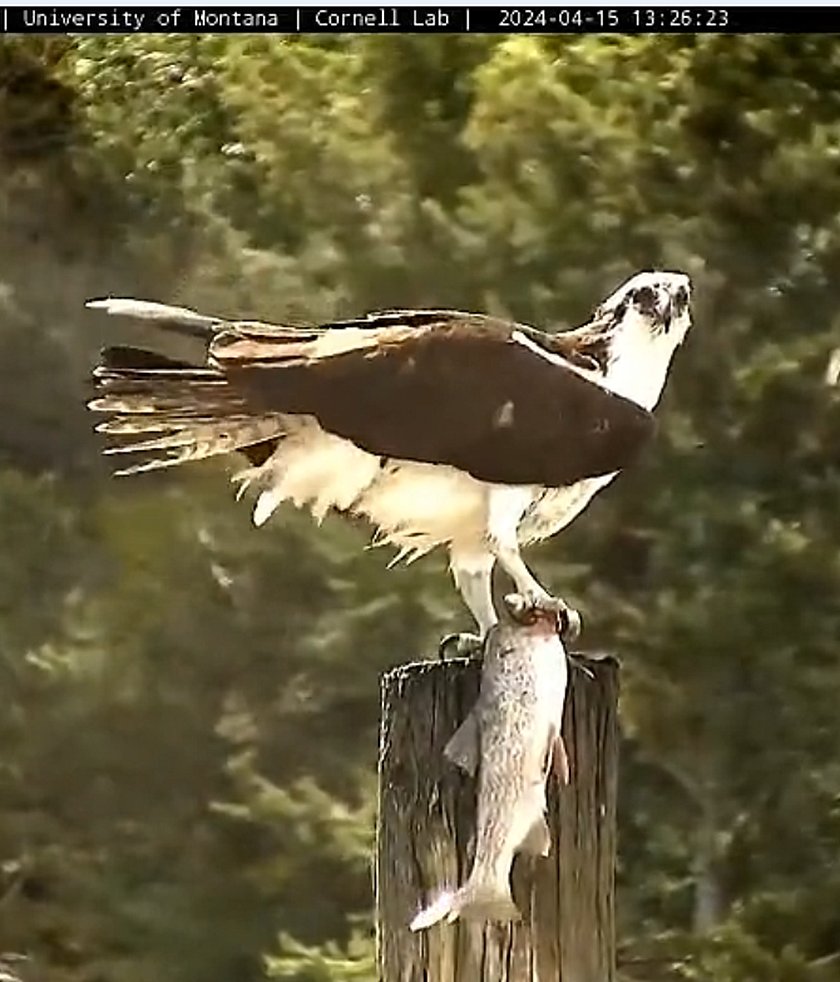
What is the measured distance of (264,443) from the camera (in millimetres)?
1265

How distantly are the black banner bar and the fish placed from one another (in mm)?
532

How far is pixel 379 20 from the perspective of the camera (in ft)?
4.42

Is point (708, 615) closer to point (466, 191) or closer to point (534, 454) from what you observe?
point (534, 454)

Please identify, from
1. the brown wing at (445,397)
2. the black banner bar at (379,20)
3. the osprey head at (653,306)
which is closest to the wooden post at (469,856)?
the brown wing at (445,397)

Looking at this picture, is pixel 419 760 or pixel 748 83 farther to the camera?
pixel 748 83

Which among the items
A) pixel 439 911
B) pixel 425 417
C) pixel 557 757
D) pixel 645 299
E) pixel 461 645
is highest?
pixel 645 299

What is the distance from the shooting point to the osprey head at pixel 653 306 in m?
1.30

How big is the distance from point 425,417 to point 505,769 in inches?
10.8

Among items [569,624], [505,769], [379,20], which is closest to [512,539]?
[569,624]

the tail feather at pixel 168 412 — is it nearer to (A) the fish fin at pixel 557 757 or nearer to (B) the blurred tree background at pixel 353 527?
(B) the blurred tree background at pixel 353 527

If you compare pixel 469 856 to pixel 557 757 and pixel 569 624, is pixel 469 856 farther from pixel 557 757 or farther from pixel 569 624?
pixel 569 624

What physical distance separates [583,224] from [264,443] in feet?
1.06

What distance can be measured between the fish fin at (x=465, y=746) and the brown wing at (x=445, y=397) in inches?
7.6

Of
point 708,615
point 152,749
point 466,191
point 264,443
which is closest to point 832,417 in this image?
point 708,615
